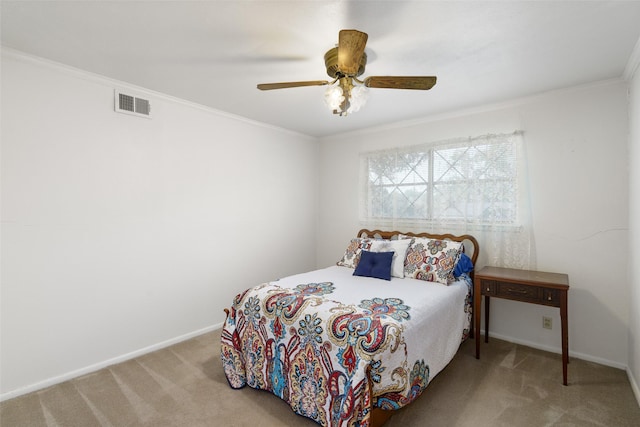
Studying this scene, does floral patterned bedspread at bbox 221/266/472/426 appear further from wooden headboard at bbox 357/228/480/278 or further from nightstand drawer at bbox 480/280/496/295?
wooden headboard at bbox 357/228/480/278

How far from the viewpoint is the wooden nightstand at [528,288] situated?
7.71 feet

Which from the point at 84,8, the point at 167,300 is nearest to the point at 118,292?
the point at 167,300

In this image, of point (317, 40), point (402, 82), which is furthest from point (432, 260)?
point (317, 40)

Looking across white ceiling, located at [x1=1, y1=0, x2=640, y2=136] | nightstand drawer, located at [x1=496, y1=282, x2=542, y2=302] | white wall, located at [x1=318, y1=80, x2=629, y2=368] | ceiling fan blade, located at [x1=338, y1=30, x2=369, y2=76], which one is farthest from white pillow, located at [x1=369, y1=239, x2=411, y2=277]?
ceiling fan blade, located at [x1=338, y1=30, x2=369, y2=76]

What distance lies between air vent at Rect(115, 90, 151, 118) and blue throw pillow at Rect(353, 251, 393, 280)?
2473mm

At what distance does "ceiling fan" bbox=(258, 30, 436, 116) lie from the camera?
171 cm

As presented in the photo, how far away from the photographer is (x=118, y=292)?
2701 millimetres

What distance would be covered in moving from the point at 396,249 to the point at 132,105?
2.84 meters

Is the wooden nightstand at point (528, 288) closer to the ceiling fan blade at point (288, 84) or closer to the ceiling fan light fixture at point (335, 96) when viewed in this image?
the ceiling fan light fixture at point (335, 96)

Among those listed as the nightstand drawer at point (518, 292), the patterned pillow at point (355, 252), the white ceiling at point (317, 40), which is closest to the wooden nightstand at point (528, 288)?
the nightstand drawer at point (518, 292)

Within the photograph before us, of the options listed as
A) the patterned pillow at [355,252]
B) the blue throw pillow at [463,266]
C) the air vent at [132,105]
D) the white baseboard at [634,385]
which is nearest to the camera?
the white baseboard at [634,385]

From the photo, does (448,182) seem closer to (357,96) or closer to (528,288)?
(528,288)

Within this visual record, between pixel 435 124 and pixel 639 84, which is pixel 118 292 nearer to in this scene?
pixel 435 124

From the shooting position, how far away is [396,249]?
319cm
